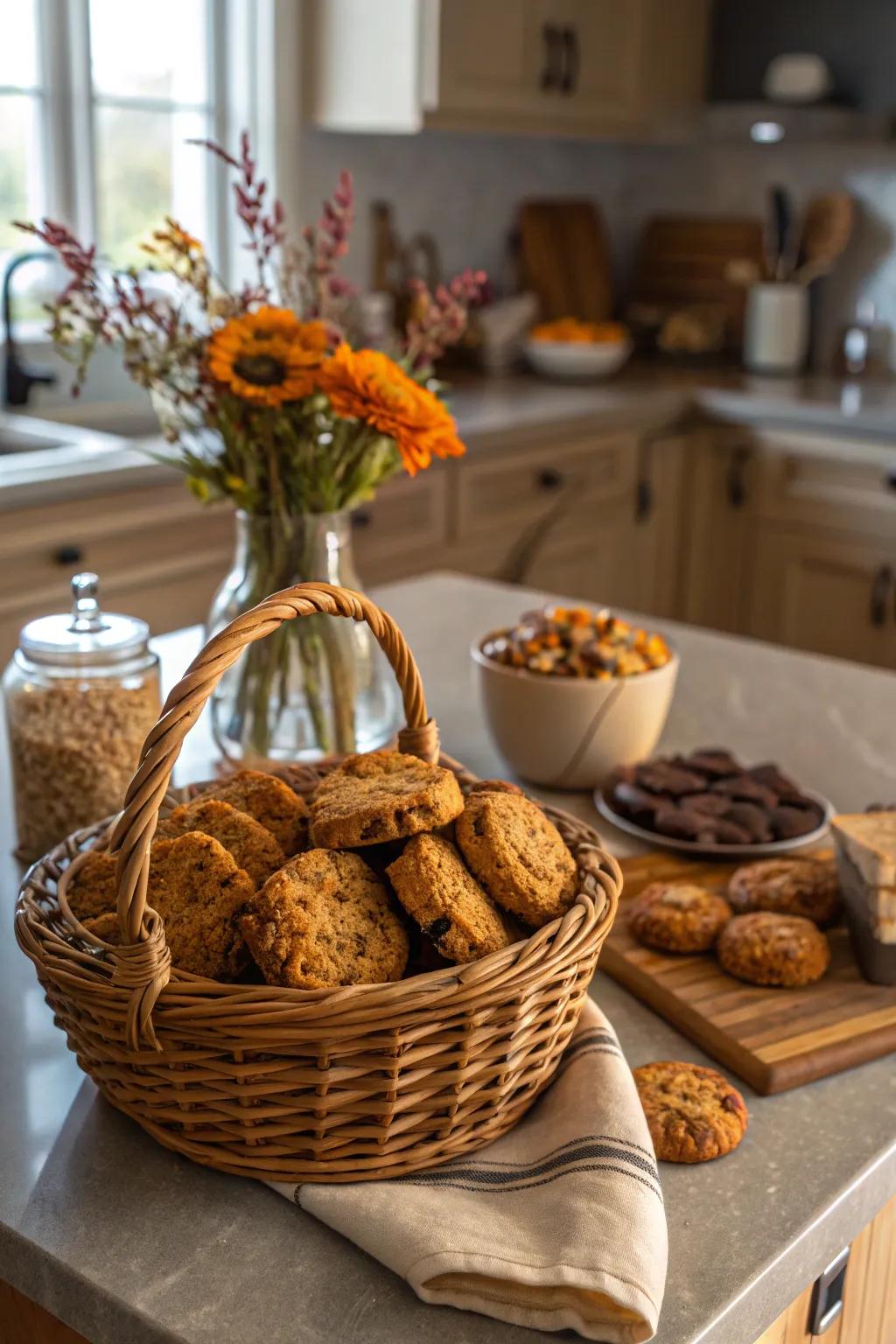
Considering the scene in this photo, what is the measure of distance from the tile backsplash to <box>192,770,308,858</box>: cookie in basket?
8.71ft

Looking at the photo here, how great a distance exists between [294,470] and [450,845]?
460 millimetres

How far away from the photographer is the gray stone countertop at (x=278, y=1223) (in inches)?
25.9

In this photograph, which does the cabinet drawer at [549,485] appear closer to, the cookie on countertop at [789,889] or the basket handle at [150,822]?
the cookie on countertop at [789,889]

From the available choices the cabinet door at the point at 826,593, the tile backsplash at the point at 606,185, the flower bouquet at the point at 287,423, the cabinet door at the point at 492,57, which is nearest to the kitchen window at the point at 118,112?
the tile backsplash at the point at 606,185

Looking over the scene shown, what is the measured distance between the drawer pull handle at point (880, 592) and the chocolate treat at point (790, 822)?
217 centimetres

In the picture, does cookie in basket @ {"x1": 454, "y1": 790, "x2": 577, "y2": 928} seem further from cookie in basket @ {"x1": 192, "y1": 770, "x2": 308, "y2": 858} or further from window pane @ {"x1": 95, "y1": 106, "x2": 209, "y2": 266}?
window pane @ {"x1": 95, "y1": 106, "x2": 209, "y2": 266}

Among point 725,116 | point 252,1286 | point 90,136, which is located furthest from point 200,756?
point 725,116

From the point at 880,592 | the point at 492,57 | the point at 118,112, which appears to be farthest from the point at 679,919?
the point at 492,57

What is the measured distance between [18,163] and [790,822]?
2333 millimetres

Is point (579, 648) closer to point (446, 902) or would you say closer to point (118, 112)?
point (446, 902)

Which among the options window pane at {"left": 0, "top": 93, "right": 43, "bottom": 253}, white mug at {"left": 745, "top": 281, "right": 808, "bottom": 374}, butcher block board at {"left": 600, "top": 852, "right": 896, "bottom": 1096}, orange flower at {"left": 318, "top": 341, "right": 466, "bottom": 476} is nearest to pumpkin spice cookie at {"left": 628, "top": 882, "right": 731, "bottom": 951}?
butcher block board at {"left": 600, "top": 852, "right": 896, "bottom": 1096}

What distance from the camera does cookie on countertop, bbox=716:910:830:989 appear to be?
0.93m

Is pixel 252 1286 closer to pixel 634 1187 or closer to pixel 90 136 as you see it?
pixel 634 1187

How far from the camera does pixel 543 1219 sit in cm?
69
